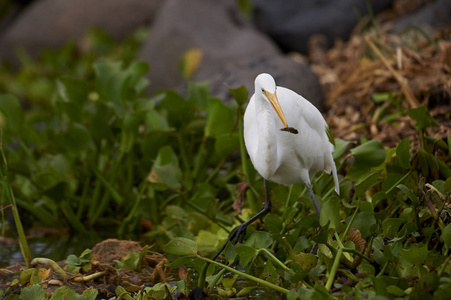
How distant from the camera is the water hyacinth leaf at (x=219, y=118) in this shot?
334cm

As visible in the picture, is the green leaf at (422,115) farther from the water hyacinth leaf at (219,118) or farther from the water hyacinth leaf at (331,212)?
the water hyacinth leaf at (219,118)

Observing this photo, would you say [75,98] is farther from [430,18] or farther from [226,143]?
[430,18]

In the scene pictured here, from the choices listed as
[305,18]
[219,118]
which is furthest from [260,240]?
[305,18]

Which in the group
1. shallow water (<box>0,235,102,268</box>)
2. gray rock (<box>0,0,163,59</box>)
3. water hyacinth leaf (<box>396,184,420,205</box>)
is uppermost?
gray rock (<box>0,0,163,59</box>)

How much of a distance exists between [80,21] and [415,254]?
655cm

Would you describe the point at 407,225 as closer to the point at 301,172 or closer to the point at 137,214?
the point at 301,172

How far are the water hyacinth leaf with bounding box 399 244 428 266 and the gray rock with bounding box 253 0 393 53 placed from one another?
4584 mm

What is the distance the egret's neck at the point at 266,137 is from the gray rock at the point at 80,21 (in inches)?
220

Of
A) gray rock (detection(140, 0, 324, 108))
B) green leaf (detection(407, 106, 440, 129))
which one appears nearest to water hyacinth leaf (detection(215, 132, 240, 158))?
green leaf (detection(407, 106, 440, 129))

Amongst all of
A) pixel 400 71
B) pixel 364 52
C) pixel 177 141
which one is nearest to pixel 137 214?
pixel 177 141

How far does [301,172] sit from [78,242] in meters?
1.60

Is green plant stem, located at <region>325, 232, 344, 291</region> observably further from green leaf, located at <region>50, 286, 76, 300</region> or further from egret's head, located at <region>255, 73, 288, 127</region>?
green leaf, located at <region>50, 286, 76, 300</region>

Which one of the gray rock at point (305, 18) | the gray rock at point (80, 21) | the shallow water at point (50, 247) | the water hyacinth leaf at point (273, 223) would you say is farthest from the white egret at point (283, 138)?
the gray rock at point (80, 21)

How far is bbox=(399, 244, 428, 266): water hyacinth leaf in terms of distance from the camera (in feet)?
6.23
